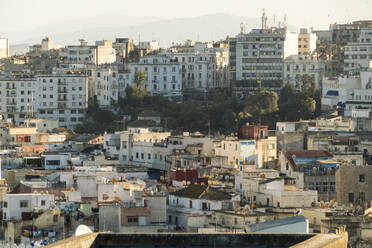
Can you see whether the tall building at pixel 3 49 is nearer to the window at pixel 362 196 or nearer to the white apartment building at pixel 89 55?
the white apartment building at pixel 89 55

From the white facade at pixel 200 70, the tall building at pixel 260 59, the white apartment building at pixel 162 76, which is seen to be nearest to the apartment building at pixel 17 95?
the white apartment building at pixel 162 76

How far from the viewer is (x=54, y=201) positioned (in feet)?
125

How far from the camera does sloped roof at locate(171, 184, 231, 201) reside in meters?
37.5

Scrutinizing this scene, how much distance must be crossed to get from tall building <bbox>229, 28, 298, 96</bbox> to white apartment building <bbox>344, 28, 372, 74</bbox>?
505 cm

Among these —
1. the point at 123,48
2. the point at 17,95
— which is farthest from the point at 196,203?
the point at 123,48

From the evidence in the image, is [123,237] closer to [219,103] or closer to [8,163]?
[8,163]

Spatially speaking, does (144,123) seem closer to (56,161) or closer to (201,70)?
(56,161)

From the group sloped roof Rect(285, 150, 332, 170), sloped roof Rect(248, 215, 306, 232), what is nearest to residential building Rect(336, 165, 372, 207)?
sloped roof Rect(285, 150, 332, 170)

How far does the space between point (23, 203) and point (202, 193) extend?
558 cm

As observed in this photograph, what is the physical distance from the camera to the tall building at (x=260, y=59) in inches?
3307

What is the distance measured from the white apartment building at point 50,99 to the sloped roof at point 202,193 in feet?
130

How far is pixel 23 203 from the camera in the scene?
37.9m

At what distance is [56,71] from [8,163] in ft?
93.2

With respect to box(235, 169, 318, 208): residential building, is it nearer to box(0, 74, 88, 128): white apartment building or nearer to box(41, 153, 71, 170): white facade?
box(41, 153, 71, 170): white facade
